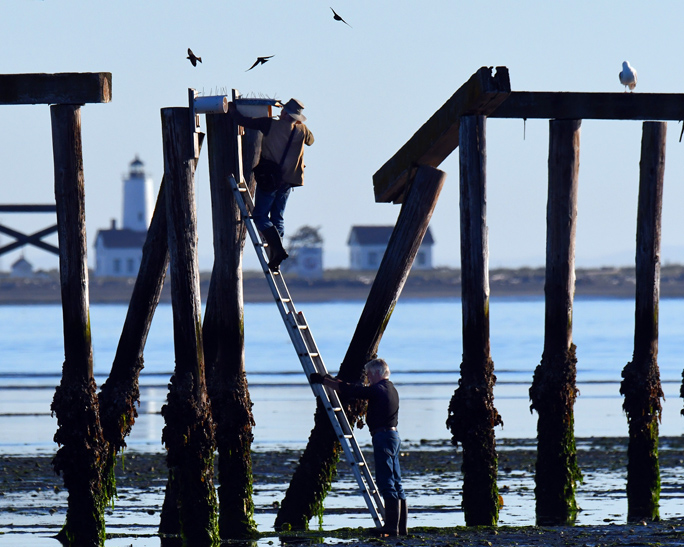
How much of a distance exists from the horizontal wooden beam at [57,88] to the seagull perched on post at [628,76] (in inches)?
197

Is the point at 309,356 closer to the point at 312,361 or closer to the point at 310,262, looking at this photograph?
the point at 312,361

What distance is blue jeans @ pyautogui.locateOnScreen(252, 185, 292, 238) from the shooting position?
10.5m

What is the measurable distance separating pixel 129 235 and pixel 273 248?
379 feet

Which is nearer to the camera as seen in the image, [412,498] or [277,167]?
[277,167]

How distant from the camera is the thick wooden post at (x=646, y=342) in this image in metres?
12.2

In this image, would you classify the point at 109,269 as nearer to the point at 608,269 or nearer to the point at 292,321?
the point at 608,269

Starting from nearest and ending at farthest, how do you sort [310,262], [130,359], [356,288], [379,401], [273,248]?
[379,401], [273,248], [130,359], [356,288], [310,262]

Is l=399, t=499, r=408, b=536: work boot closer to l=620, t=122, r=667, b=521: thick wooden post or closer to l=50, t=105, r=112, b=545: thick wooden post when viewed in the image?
l=50, t=105, r=112, b=545: thick wooden post

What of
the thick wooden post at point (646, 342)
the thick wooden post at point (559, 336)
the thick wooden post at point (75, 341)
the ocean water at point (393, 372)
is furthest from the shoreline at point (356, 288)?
the thick wooden post at point (75, 341)

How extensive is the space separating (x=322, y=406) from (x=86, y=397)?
85.5 inches

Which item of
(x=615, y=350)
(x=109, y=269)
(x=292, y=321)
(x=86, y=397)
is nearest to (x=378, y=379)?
(x=292, y=321)

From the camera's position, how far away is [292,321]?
10.2 meters

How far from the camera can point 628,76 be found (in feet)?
38.1

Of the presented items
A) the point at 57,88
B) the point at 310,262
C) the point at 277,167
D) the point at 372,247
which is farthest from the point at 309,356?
the point at 372,247
